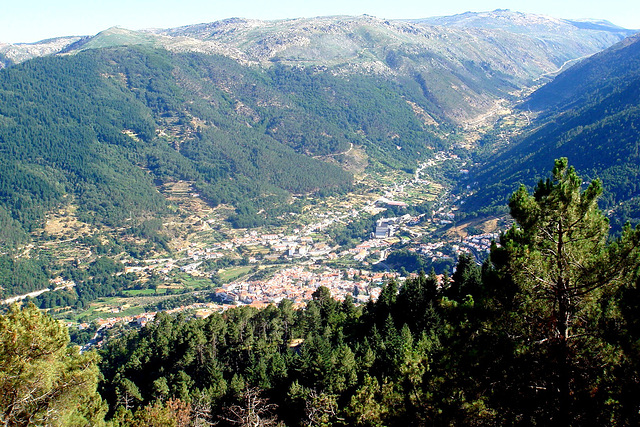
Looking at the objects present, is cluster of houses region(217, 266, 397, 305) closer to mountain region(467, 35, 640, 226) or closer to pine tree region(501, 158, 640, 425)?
mountain region(467, 35, 640, 226)

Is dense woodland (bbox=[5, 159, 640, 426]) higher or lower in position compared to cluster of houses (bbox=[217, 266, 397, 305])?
higher

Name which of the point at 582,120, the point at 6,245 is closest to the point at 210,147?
the point at 6,245

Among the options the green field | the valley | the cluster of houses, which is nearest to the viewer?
the cluster of houses

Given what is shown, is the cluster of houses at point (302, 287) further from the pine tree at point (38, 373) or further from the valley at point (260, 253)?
the pine tree at point (38, 373)

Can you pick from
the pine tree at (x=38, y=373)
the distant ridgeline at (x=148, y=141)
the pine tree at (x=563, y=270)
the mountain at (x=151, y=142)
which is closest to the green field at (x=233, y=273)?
the distant ridgeline at (x=148, y=141)

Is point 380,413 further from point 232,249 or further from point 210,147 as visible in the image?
point 210,147

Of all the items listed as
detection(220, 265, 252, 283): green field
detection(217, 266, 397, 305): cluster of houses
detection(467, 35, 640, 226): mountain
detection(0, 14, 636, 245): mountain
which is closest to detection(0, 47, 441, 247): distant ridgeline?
detection(0, 14, 636, 245): mountain

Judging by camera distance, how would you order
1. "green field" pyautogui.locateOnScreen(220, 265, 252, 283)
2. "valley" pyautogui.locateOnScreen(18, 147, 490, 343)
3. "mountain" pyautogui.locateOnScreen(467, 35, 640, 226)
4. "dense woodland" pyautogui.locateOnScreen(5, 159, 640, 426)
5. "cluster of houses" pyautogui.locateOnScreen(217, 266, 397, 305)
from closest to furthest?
1. "dense woodland" pyautogui.locateOnScreen(5, 159, 640, 426)
2. "cluster of houses" pyautogui.locateOnScreen(217, 266, 397, 305)
3. "valley" pyautogui.locateOnScreen(18, 147, 490, 343)
4. "mountain" pyautogui.locateOnScreen(467, 35, 640, 226)
5. "green field" pyautogui.locateOnScreen(220, 265, 252, 283)

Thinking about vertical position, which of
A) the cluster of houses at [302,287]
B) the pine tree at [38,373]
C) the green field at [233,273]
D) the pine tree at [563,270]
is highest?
the pine tree at [563,270]
